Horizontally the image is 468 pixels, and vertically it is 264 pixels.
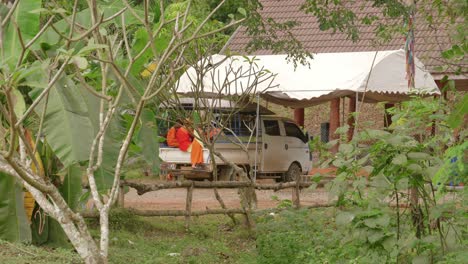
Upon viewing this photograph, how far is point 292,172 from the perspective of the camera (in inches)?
897

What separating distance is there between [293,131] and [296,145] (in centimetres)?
35

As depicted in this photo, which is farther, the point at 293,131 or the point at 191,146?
the point at 293,131

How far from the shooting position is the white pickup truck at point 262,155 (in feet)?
68.5

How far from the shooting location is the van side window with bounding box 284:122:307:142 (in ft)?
73.9

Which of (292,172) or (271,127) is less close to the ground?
(271,127)

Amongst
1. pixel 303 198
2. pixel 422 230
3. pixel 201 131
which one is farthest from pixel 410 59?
pixel 422 230

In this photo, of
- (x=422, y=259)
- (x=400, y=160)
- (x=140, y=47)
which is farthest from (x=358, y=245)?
(x=140, y=47)

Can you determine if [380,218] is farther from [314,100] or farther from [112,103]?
[314,100]

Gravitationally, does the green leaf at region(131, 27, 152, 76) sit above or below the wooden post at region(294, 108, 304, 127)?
below

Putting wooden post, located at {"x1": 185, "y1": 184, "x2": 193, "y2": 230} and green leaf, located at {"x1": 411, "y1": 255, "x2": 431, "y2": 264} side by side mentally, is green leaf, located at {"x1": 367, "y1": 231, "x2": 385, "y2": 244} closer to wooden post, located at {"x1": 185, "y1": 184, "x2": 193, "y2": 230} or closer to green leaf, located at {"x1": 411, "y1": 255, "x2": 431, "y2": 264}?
green leaf, located at {"x1": 411, "y1": 255, "x2": 431, "y2": 264}

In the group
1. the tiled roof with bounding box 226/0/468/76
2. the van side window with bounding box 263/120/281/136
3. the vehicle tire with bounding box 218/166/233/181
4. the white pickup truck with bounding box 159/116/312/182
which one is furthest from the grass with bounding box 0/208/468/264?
the tiled roof with bounding box 226/0/468/76

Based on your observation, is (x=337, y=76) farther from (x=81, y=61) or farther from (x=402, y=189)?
(x=81, y=61)

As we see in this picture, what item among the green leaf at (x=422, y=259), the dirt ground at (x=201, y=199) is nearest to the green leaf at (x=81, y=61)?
the green leaf at (x=422, y=259)

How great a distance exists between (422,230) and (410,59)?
23.3ft
